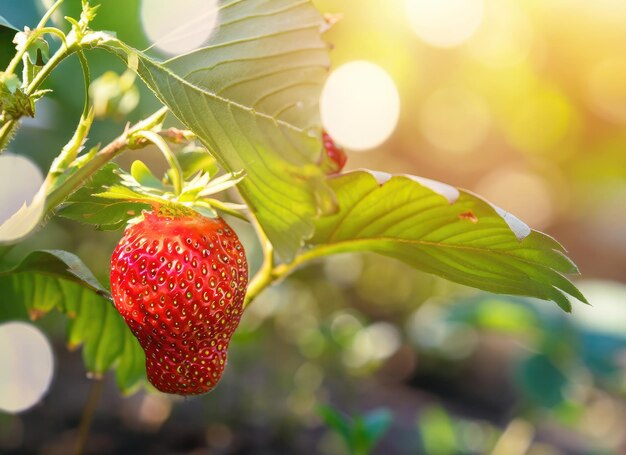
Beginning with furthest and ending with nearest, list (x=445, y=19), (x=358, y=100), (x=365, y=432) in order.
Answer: (x=445, y=19) → (x=358, y=100) → (x=365, y=432)

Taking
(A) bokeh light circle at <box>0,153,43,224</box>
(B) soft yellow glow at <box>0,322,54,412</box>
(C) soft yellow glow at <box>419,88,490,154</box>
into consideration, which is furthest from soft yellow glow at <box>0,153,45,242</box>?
(C) soft yellow glow at <box>419,88,490,154</box>

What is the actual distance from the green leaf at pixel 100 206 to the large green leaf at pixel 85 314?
14cm

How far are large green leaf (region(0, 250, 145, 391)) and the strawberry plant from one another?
0.47ft

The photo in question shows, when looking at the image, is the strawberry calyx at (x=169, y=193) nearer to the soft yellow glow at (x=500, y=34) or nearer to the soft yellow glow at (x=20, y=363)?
the soft yellow glow at (x=20, y=363)

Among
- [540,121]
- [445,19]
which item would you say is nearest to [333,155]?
[445,19]

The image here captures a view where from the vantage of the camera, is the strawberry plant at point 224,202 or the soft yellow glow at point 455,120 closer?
the strawberry plant at point 224,202

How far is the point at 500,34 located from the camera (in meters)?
4.14

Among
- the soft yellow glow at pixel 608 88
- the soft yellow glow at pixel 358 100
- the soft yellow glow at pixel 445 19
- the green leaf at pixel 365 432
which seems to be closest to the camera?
the green leaf at pixel 365 432

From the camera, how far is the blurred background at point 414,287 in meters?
1.39

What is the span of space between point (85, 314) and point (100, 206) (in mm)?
235

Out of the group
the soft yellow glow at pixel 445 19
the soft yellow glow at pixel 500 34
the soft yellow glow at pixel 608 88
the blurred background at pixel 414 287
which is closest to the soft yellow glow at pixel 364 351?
the blurred background at pixel 414 287

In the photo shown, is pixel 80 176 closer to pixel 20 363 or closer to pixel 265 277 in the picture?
pixel 265 277

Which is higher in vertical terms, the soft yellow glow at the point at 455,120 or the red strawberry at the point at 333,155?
the red strawberry at the point at 333,155

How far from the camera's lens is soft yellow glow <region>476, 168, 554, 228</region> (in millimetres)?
4215
